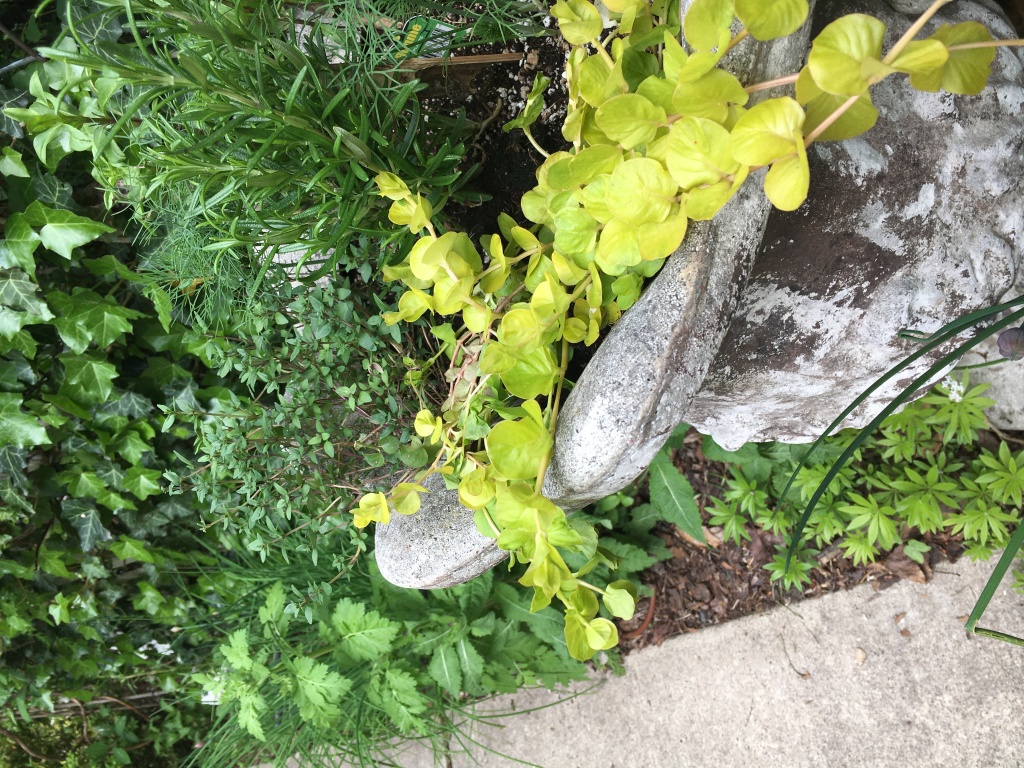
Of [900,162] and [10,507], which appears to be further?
[10,507]

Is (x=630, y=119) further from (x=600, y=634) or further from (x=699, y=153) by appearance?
(x=600, y=634)

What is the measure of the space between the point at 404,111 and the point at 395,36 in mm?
120

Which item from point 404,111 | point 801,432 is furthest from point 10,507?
point 801,432

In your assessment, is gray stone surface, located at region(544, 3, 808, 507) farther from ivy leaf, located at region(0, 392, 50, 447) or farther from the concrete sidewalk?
ivy leaf, located at region(0, 392, 50, 447)

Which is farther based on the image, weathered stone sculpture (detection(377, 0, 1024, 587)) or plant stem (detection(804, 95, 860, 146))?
weathered stone sculpture (detection(377, 0, 1024, 587))

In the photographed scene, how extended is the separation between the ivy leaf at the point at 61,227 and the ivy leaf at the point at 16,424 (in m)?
0.45

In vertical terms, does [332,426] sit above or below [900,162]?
below

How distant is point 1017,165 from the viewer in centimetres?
96

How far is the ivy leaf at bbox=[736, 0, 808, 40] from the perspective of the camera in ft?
1.99

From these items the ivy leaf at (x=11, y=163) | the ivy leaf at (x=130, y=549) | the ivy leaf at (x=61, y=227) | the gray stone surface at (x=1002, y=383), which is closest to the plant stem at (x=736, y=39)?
the gray stone surface at (x=1002, y=383)

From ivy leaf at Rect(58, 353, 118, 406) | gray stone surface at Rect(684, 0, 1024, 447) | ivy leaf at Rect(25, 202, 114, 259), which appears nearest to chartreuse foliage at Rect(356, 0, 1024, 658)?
gray stone surface at Rect(684, 0, 1024, 447)

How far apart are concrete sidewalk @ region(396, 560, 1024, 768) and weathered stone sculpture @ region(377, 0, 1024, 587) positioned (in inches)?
42.6

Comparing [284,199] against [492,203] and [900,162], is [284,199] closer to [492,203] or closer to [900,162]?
[492,203]

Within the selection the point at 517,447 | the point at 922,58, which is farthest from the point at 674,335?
the point at 922,58
